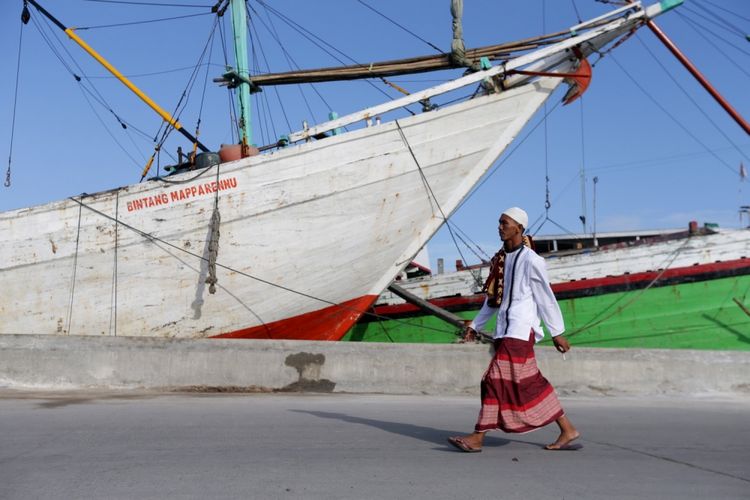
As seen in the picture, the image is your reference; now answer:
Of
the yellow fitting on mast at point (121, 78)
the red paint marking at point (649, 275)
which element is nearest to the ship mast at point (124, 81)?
the yellow fitting on mast at point (121, 78)

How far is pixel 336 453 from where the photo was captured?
13.6ft

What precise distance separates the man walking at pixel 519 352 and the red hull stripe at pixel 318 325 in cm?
688

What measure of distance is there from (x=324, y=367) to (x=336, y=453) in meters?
3.10

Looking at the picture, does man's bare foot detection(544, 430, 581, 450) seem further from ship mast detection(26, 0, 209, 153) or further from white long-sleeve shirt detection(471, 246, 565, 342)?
ship mast detection(26, 0, 209, 153)

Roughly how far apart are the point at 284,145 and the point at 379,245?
2390mm

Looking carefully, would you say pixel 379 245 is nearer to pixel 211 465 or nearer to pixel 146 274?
pixel 146 274

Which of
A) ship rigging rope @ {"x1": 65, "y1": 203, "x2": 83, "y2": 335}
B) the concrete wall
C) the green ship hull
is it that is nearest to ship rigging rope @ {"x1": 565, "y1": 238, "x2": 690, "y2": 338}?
the green ship hull

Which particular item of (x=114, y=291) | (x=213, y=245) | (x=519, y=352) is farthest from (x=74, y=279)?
(x=519, y=352)

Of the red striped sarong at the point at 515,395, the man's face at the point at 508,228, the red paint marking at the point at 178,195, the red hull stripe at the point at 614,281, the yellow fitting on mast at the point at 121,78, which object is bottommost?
the red striped sarong at the point at 515,395

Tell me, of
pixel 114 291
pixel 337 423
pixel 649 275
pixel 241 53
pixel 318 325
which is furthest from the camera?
pixel 241 53

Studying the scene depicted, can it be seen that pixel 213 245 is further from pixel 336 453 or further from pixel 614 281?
pixel 614 281

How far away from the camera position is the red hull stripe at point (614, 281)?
12734 mm

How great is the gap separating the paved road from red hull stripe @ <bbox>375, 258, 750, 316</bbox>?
6724 millimetres

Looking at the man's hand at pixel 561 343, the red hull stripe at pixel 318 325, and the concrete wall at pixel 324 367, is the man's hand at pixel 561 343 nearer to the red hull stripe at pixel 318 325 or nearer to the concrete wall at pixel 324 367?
the concrete wall at pixel 324 367
